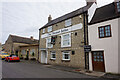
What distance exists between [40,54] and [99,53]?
12.4 m

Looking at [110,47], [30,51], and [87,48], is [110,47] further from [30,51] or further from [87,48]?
[30,51]

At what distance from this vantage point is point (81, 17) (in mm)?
12922

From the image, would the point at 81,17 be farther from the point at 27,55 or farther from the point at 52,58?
the point at 27,55

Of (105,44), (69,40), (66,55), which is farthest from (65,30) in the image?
(105,44)

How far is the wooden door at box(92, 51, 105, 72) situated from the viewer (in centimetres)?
1011

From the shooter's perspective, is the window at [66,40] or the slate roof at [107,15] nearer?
the slate roof at [107,15]

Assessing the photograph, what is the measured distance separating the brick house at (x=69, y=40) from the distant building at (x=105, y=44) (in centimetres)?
101

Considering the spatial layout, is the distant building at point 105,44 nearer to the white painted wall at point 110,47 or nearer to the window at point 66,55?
the white painted wall at point 110,47

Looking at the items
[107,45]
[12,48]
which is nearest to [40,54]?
[107,45]

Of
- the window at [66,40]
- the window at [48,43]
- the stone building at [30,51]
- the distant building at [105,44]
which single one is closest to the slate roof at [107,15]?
the distant building at [105,44]

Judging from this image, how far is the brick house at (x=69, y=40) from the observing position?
12.3 meters

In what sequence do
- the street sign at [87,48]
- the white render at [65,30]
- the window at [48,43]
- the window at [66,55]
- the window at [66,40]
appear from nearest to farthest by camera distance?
the street sign at [87,48], the white render at [65,30], the window at [66,55], the window at [66,40], the window at [48,43]

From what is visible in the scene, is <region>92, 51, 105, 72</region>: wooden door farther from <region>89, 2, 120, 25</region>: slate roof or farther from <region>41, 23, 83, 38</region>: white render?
<region>41, 23, 83, 38</region>: white render

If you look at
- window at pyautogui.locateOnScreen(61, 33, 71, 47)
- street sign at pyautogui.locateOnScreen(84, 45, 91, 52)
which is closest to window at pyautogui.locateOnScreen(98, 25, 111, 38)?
street sign at pyautogui.locateOnScreen(84, 45, 91, 52)
